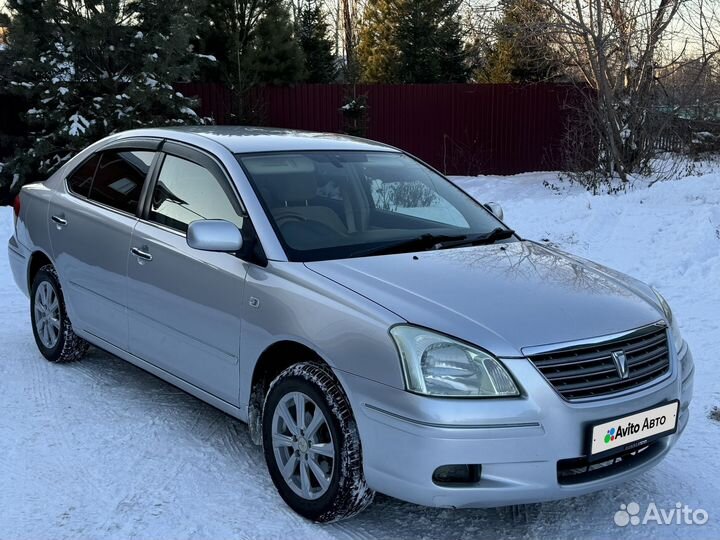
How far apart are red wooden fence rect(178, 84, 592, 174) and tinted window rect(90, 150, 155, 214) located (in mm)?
12850

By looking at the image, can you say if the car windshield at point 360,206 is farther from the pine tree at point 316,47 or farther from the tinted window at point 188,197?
the pine tree at point 316,47

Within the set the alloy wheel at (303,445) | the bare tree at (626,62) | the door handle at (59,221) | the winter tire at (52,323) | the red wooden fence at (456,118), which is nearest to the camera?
the alloy wheel at (303,445)

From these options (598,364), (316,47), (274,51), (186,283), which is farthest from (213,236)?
(316,47)

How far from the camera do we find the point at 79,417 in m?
4.41

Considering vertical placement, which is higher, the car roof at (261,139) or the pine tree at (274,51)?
the pine tree at (274,51)

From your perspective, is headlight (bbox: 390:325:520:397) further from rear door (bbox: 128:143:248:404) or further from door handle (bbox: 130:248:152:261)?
door handle (bbox: 130:248:152:261)

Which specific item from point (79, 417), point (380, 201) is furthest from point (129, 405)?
point (380, 201)

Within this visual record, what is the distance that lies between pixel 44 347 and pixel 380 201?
2693 millimetres

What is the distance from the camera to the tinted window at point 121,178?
180 inches

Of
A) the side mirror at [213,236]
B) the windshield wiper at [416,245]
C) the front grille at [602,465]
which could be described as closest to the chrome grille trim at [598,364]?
the front grille at [602,465]

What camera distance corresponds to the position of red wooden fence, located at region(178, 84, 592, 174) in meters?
18.0

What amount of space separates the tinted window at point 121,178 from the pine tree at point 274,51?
12639 millimetres

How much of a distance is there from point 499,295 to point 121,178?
2.66 m

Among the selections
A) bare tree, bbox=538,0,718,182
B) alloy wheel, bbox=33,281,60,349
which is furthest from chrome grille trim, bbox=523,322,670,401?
bare tree, bbox=538,0,718,182
